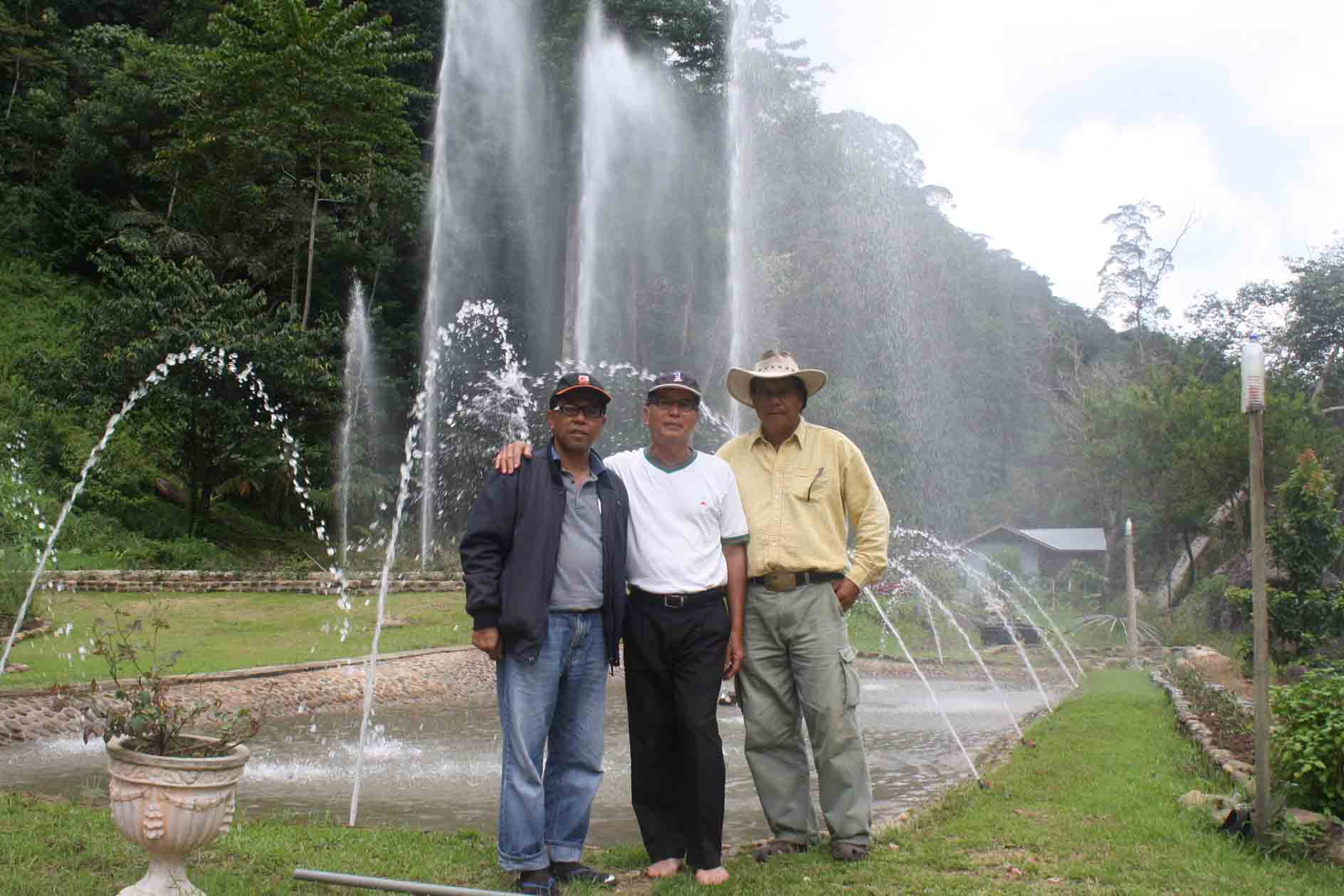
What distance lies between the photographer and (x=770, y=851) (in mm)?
4203

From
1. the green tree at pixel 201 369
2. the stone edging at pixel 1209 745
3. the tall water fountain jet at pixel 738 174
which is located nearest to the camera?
the stone edging at pixel 1209 745

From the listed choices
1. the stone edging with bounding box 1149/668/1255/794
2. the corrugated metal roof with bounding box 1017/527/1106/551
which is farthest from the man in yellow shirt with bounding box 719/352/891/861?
the corrugated metal roof with bounding box 1017/527/1106/551

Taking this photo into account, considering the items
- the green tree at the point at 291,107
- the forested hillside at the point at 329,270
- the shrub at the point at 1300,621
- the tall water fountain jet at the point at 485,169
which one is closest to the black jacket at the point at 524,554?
the shrub at the point at 1300,621

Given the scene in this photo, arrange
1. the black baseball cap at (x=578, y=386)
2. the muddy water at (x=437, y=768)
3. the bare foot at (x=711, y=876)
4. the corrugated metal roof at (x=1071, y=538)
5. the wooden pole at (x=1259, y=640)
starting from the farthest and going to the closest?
the corrugated metal roof at (x=1071, y=538) < the muddy water at (x=437, y=768) < the wooden pole at (x=1259, y=640) < the black baseball cap at (x=578, y=386) < the bare foot at (x=711, y=876)

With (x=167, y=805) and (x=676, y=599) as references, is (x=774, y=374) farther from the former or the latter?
(x=167, y=805)

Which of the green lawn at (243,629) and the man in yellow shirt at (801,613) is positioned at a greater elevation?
the man in yellow shirt at (801,613)

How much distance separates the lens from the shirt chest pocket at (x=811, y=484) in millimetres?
4352

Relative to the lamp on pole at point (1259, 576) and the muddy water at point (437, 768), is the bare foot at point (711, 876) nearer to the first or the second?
the muddy water at point (437, 768)

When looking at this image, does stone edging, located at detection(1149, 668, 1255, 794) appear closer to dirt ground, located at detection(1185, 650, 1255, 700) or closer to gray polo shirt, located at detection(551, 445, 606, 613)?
dirt ground, located at detection(1185, 650, 1255, 700)

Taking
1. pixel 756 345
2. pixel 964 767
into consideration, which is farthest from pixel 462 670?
pixel 756 345

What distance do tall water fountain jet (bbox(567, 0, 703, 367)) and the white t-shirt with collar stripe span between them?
68.3ft

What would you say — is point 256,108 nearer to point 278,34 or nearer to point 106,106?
point 278,34

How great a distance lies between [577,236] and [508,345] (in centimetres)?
401

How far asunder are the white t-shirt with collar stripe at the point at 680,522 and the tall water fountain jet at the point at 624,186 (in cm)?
2083
